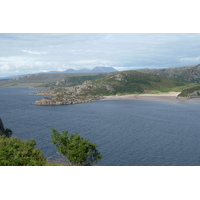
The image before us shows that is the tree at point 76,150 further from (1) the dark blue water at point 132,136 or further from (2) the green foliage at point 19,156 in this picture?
(1) the dark blue water at point 132,136

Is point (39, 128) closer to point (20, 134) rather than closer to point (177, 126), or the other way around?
point (20, 134)

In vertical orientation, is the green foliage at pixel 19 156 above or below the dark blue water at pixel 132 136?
above

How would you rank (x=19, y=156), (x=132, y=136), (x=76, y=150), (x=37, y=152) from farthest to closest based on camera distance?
(x=132, y=136)
(x=76, y=150)
(x=37, y=152)
(x=19, y=156)

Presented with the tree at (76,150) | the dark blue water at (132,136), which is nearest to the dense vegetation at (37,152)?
the tree at (76,150)

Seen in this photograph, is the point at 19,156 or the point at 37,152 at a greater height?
the point at 19,156

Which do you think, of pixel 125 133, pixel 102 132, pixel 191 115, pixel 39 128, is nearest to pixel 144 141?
pixel 125 133

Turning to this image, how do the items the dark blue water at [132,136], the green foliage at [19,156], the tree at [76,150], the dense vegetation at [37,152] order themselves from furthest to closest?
the dark blue water at [132,136] → the tree at [76,150] → the dense vegetation at [37,152] → the green foliage at [19,156]

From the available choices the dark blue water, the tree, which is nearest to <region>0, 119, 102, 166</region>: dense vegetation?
the tree

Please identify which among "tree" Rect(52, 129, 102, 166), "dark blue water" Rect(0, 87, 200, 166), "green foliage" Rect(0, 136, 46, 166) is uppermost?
"green foliage" Rect(0, 136, 46, 166)

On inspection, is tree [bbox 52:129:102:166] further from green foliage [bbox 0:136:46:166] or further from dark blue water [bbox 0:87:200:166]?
dark blue water [bbox 0:87:200:166]

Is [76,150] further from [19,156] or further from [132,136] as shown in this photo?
[132,136]

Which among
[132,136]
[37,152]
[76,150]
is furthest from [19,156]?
[132,136]
